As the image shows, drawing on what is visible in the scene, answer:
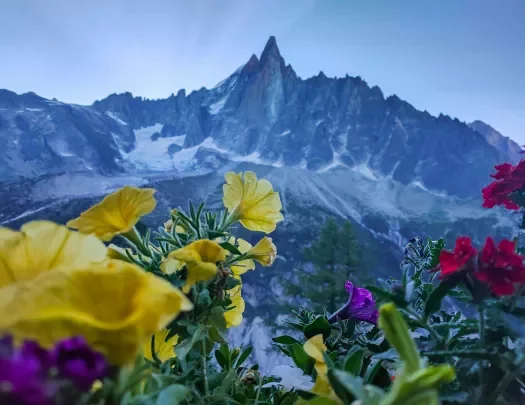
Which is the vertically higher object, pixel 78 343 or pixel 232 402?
pixel 78 343

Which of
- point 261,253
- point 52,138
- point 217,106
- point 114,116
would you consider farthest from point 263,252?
point 217,106

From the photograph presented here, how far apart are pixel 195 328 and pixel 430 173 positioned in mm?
9017

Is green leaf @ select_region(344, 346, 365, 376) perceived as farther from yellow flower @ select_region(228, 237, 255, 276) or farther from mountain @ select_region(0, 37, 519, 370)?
mountain @ select_region(0, 37, 519, 370)

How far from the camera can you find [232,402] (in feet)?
1.22

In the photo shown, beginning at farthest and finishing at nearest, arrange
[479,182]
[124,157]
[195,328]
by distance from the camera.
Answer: [479,182], [124,157], [195,328]

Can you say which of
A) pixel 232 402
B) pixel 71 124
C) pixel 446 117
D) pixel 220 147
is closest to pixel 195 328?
pixel 232 402

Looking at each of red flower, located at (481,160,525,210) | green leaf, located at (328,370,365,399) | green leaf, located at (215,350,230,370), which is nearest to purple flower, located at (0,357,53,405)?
green leaf, located at (328,370,365,399)

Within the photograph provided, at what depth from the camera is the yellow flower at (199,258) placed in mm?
297

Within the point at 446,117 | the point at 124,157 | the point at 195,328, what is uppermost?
the point at 446,117

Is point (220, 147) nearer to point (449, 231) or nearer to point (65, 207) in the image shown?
point (65, 207)

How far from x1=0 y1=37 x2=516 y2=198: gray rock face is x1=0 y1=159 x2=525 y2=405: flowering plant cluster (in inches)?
222

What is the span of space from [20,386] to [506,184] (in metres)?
0.53

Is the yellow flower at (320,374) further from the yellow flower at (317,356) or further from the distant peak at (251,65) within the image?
the distant peak at (251,65)

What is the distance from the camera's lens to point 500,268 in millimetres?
282
